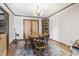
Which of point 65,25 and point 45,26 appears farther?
point 65,25

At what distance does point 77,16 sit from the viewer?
2.80 meters

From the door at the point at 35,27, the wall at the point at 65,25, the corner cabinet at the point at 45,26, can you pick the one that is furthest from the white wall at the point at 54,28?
the door at the point at 35,27

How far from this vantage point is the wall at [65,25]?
9.11 ft

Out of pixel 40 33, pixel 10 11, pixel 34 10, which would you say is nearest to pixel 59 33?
pixel 40 33

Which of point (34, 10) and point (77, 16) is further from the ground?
point (34, 10)

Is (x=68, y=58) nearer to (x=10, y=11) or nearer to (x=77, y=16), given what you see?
(x=77, y=16)

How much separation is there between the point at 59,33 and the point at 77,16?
631 millimetres

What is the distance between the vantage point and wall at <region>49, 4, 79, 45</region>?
2.78 metres

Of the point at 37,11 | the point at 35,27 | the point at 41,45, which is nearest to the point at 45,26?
the point at 35,27

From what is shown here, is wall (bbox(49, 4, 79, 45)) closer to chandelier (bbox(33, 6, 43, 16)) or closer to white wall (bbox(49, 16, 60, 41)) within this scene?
white wall (bbox(49, 16, 60, 41))

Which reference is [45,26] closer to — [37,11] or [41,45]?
[41,45]

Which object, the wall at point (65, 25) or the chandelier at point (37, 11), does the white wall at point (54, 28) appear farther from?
the chandelier at point (37, 11)

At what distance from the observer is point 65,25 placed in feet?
9.62

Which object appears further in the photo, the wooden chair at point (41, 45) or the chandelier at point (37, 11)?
the chandelier at point (37, 11)
